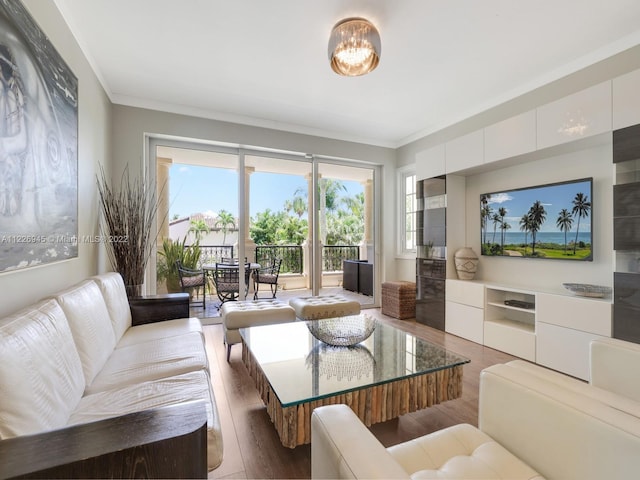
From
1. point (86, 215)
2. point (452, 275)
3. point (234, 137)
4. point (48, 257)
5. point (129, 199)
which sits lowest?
point (452, 275)

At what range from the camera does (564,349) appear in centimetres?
258

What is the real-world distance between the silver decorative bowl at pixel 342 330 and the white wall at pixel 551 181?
2.05 m

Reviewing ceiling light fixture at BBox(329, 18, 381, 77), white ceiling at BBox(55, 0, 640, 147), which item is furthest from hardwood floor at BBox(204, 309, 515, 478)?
white ceiling at BBox(55, 0, 640, 147)

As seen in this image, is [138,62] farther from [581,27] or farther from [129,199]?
[581,27]

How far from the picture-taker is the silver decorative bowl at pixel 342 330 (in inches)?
80.0

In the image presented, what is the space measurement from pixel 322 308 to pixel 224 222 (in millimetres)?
1968

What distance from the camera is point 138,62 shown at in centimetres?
279

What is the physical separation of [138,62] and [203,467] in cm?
331

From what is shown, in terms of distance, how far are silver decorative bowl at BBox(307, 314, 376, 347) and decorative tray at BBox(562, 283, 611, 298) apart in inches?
73.0

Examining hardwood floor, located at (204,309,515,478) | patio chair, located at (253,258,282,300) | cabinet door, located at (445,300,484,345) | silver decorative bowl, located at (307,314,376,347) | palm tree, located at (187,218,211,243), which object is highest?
palm tree, located at (187,218,211,243)

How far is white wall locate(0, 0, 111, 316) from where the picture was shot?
1.59 m

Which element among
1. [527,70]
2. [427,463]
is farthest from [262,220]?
[427,463]

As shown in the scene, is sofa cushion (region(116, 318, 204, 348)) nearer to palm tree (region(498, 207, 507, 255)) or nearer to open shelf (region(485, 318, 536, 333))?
open shelf (region(485, 318, 536, 333))

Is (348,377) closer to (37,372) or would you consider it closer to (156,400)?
(156,400)
